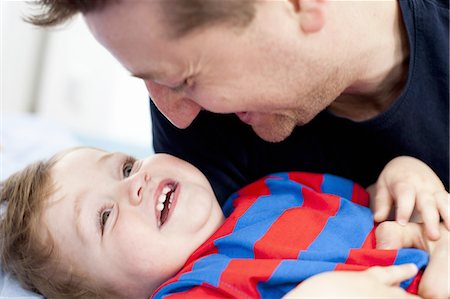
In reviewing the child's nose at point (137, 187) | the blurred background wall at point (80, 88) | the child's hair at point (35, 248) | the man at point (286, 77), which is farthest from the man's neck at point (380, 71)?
the blurred background wall at point (80, 88)

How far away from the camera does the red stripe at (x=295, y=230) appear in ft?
3.46

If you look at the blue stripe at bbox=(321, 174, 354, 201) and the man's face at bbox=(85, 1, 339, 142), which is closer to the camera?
the man's face at bbox=(85, 1, 339, 142)

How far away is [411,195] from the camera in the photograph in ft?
3.59

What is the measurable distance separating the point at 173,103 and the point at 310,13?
Result: 29 cm

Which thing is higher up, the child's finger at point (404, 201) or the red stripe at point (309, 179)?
the child's finger at point (404, 201)

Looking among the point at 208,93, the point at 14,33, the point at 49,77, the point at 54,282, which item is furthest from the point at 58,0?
the point at 49,77

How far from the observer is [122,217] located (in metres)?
1.13

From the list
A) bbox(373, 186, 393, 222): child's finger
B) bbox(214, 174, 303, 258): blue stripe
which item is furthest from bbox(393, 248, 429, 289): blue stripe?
bbox(214, 174, 303, 258): blue stripe

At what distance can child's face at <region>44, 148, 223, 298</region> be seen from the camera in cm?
112

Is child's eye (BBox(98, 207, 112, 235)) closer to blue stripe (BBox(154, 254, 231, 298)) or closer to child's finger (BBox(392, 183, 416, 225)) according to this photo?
blue stripe (BBox(154, 254, 231, 298))

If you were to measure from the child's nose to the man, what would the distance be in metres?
0.13

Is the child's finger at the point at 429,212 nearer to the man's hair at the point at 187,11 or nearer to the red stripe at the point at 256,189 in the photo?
the red stripe at the point at 256,189

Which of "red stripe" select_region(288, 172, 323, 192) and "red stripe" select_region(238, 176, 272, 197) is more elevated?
"red stripe" select_region(288, 172, 323, 192)

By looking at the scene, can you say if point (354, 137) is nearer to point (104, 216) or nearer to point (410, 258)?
point (410, 258)
